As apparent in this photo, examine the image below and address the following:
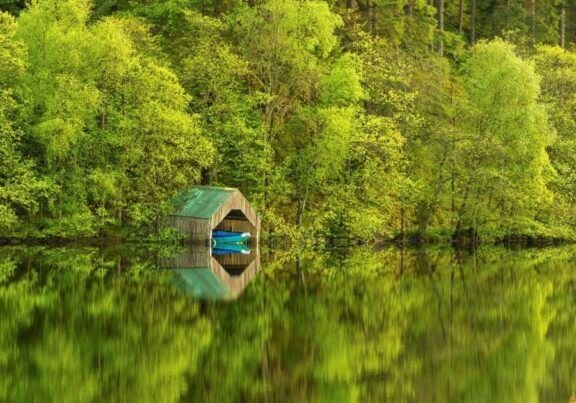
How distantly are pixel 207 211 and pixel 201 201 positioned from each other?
1.28 meters

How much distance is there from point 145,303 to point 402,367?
894 cm

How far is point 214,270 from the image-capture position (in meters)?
33.9

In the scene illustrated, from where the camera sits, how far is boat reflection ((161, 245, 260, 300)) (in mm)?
27531

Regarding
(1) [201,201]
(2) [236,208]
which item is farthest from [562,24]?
(1) [201,201]

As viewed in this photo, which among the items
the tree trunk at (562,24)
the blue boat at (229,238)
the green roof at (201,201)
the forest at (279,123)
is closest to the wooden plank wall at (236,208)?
the green roof at (201,201)

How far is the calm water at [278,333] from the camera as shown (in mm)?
15172

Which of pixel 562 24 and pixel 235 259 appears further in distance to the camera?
pixel 562 24

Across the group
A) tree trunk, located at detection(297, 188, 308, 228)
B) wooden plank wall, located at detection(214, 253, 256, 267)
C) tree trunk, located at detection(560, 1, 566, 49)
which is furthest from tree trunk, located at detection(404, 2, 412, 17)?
wooden plank wall, located at detection(214, 253, 256, 267)

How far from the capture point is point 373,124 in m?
51.7

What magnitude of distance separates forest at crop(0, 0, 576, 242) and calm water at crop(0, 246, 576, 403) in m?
10.8

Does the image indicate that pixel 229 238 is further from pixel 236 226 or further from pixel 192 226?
pixel 192 226

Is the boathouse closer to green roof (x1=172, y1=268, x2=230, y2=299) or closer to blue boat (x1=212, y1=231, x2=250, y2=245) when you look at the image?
blue boat (x1=212, y1=231, x2=250, y2=245)

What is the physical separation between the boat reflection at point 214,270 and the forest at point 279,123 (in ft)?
19.0

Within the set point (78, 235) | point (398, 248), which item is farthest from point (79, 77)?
point (398, 248)
